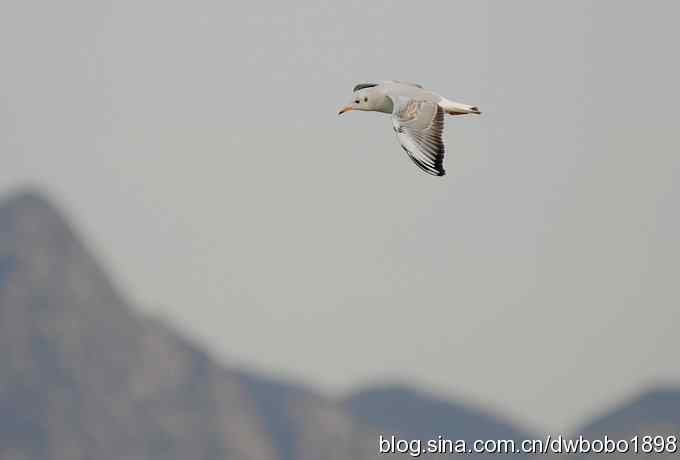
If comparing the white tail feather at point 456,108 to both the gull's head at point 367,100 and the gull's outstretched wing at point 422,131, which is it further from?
the gull's head at point 367,100

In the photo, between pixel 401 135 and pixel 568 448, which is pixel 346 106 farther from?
pixel 568 448

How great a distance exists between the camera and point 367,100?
33.2 meters

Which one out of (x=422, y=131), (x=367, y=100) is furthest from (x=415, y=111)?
(x=367, y=100)

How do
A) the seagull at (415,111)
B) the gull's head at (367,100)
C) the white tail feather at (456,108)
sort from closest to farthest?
the seagull at (415,111)
the white tail feather at (456,108)
the gull's head at (367,100)

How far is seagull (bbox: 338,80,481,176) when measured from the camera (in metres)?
28.6

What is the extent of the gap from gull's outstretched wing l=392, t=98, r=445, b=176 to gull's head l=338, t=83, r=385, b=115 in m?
1.61

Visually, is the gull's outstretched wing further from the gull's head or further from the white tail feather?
the gull's head

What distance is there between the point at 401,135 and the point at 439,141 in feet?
2.41

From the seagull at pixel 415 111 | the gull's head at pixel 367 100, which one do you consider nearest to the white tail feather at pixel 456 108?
the seagull at pixel 415 111

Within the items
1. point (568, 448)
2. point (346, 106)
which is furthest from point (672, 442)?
point (346, 106)

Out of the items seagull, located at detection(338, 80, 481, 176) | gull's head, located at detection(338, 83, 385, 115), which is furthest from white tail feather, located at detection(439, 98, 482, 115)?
gull's head, located at detection(338, 83, 385, 115)

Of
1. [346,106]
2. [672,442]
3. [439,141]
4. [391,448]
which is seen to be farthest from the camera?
[672,442]

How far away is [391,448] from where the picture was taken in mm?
38938

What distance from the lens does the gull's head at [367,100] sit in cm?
3300
